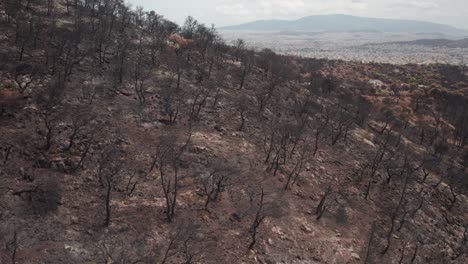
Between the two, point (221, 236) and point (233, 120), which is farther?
point (233, 120)

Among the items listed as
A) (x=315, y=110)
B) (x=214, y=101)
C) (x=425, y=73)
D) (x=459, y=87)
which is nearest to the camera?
(x=214, y=101)

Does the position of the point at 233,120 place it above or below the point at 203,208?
above

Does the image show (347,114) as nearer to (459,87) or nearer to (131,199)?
(131,199)

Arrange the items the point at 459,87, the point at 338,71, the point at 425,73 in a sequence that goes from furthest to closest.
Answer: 1. the point at 425,73
2. the point at 338,71
3. the point at 459,87

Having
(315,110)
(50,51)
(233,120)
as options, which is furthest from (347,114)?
(50,51)

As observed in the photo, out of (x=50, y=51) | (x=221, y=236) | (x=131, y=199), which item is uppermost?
(x=50, y=51)

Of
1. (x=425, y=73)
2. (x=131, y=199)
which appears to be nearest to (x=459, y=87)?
(x=425, y=73)
